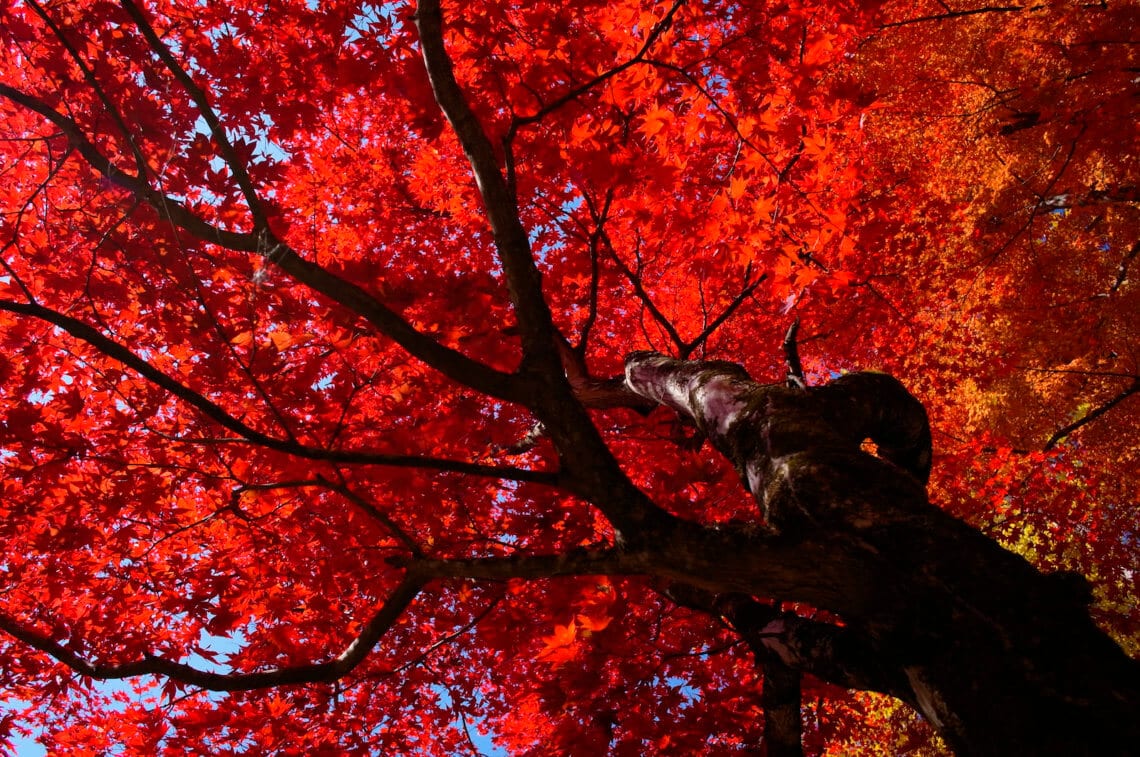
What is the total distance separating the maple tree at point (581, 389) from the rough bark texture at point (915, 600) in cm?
1

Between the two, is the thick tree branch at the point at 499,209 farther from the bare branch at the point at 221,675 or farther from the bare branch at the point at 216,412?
the bare branch at the point at 221,675

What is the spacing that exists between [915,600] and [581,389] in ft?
11.9

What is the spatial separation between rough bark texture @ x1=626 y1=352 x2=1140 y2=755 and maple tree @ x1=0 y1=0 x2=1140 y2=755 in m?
0.01

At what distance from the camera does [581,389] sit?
5.25 meters

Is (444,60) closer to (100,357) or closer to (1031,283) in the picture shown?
(100,357)

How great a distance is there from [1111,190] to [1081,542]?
606 cm

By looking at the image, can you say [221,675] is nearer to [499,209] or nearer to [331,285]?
[331,285]

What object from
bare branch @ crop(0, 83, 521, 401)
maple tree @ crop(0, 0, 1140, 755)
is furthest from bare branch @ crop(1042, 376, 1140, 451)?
bare branch @ crop(0, 83, 521, 401)

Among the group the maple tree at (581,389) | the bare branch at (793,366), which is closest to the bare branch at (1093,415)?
the maple tree at (581,389)

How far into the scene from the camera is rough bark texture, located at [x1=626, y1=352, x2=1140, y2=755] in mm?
1490

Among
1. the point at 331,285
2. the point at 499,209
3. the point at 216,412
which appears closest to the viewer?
the point at 216,412

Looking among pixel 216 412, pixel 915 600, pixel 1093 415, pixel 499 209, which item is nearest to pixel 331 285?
pixel 216 412

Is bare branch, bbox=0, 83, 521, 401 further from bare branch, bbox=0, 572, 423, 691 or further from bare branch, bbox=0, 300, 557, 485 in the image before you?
bare branch, bbox=0, 572, 423, 691

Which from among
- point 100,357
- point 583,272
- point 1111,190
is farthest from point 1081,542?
point 100,357
